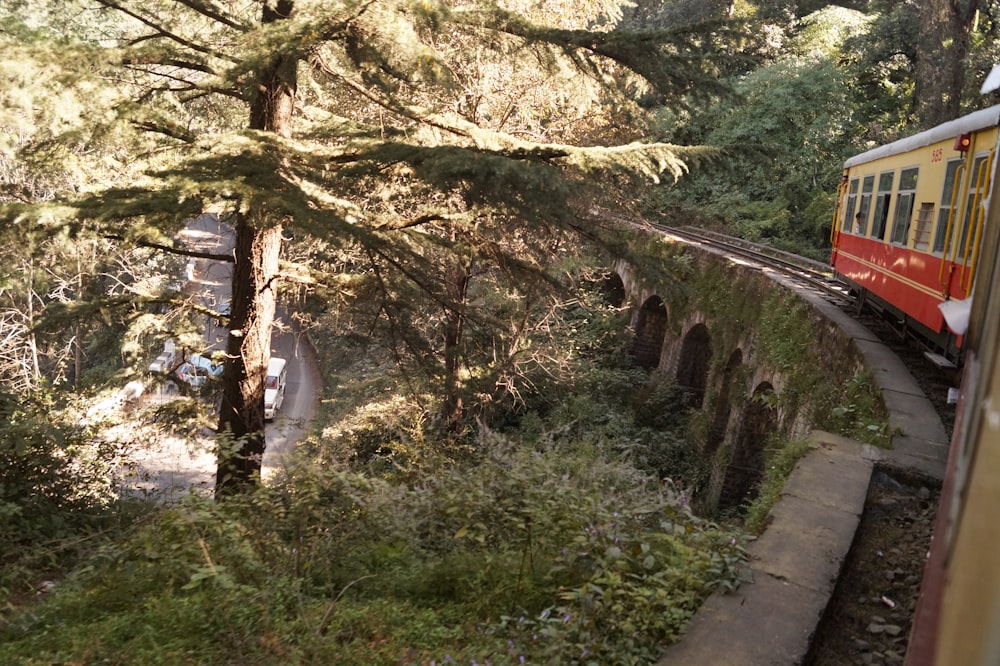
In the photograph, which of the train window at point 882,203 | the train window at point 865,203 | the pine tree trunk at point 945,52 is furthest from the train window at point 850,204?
the pine tree trunk at point 945,52

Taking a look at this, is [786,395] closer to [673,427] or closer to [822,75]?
[673,427]

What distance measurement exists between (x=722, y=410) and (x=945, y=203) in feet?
28.5

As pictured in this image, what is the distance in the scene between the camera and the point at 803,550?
4383 millimetres

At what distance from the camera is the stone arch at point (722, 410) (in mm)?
15305

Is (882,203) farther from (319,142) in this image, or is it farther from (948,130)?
(319,142)

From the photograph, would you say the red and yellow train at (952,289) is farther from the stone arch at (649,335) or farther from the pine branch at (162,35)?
the stone arch at (649,335)

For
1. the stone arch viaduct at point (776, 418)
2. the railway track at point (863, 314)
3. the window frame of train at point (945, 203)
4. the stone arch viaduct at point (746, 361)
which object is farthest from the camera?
the stone arch viaduct at point (746, 361)

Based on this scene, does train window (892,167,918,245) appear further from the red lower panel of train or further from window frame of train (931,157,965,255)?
window frame of train (931,157,965,255)

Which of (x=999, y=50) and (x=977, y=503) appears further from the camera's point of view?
(x=999, y=50)

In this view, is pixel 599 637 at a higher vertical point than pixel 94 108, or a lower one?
lower

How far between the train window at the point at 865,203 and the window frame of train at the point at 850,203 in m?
0.46

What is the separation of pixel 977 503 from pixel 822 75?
29263 mm

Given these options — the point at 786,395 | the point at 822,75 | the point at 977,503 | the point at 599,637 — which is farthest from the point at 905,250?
the point at 822,75

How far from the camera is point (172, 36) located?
24.9 ft
